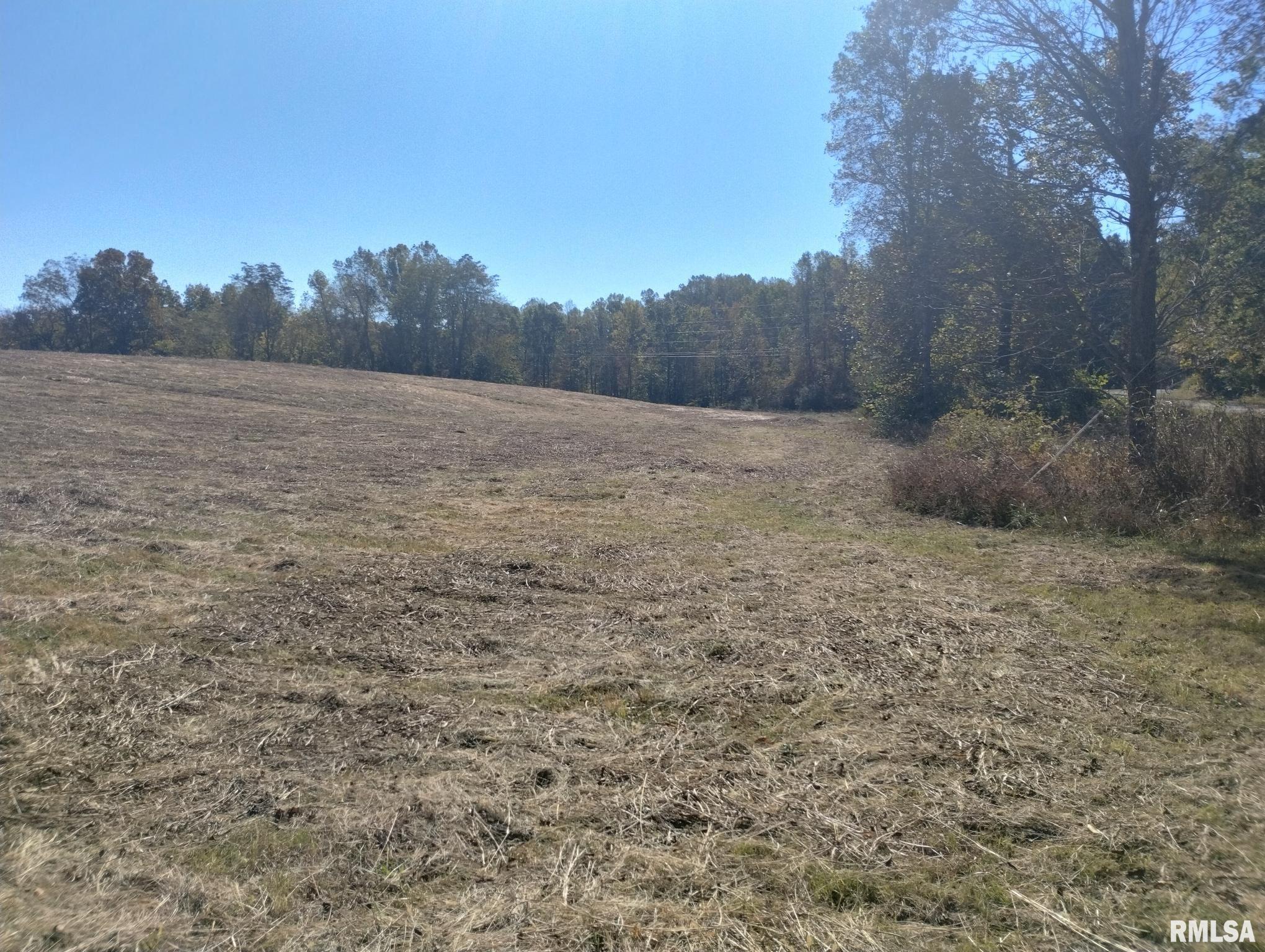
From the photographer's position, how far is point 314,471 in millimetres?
12125

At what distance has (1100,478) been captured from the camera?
9109mm

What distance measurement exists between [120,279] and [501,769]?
6207 centimetres

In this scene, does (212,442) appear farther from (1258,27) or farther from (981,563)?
(1258,27)

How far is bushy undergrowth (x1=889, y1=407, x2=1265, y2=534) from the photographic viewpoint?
795cm

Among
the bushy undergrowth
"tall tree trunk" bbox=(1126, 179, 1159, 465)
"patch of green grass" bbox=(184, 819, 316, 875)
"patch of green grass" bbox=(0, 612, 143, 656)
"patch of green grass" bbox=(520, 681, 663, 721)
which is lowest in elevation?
"patch of green grass" bbox=(184, 819, 316, 875)

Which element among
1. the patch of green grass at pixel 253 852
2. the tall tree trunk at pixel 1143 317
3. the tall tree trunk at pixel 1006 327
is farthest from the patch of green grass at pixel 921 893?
the tall tree trunk at pixel 1006 327

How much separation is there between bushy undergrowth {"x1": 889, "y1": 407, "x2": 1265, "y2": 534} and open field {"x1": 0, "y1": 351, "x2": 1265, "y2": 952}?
0.80 metres

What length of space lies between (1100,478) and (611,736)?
322 inches

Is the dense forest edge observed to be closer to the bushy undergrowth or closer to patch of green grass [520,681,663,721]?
the bushy undergrowth

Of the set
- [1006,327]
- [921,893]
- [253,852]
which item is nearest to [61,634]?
[253,852]

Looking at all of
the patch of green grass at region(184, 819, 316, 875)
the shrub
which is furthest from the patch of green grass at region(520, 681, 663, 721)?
the shrub

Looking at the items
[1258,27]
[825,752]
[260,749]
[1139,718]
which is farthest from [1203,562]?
[260,749]

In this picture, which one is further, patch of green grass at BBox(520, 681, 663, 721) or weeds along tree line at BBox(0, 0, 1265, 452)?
weeds along tree line at BBox(0, 0, 1265, 452)

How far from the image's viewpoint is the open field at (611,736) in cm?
254
